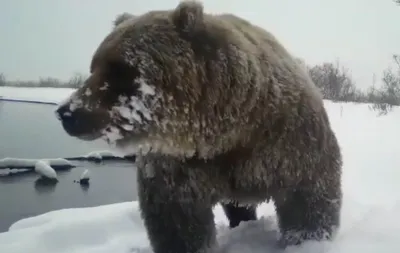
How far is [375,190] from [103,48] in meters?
2.97

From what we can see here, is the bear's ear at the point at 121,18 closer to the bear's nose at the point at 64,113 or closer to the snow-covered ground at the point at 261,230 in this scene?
the bear's nose at the point at 64,113

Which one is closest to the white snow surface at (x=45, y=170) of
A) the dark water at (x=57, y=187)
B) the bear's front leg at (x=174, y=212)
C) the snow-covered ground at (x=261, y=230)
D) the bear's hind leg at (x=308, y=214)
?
the dark water at (x=57, y=187)

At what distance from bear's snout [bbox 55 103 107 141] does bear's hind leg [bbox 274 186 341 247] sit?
0.91 metres

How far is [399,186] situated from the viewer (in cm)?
379

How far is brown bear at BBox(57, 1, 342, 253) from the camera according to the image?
5.45 feet

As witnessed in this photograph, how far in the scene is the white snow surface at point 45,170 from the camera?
10.5 metres

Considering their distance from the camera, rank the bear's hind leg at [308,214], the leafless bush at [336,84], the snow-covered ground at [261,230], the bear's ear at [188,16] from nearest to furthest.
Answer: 1. the bear's ear at [188,16]
2. the bear's hind leg at [308,214]
3. the snow-covered ground at [261,230]
4. the leafless bush at [336,84]

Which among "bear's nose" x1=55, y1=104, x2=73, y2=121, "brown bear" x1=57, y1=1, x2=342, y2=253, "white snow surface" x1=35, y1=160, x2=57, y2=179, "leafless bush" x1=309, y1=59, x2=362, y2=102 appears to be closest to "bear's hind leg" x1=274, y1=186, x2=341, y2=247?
"brown bear" x1=57, y1=1, x2=342, y2=253

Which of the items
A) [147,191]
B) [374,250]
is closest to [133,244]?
[147,191]

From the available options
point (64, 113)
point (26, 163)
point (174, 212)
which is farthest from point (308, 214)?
point (26, 163)

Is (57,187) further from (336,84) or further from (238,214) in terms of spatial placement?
(336,84)

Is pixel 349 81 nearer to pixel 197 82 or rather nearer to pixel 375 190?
pixel 375 190

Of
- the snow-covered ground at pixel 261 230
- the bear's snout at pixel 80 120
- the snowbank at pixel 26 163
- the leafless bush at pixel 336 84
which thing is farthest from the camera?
the leafless bush at pixel 336 84

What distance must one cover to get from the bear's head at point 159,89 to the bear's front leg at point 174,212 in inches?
6.7
